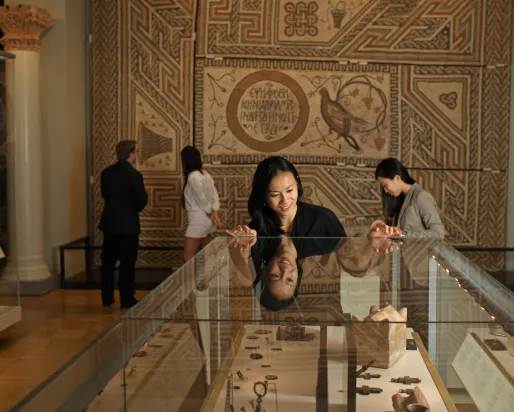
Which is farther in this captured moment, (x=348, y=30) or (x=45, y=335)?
(x=348, y=30)

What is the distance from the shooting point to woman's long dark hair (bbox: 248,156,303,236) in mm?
3658

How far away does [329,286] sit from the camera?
2.31 metres

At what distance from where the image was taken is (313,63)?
890cm

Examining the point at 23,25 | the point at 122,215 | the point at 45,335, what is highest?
the point at 23,25

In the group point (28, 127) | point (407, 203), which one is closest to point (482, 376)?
point (407, 203)

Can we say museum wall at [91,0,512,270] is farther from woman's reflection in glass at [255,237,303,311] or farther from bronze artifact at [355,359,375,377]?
bronze artifact at [355,359,375,377]

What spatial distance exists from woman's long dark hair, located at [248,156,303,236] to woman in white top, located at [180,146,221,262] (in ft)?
12.0

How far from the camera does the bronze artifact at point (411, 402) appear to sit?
174 cm

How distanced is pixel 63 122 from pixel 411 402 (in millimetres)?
7220

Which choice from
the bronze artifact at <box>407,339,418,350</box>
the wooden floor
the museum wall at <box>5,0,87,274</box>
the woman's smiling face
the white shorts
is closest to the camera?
the bronze artifact at <box>407,339,418,350</box>

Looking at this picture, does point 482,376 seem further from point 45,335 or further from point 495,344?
point 45,335

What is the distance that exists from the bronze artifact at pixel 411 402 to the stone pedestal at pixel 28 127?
670 cm

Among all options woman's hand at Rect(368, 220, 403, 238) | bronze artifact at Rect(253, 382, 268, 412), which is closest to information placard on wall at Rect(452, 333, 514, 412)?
bronze artifact at Rect(253, 382, 268, 412)

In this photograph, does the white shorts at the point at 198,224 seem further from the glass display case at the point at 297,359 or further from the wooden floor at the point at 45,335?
the glass display case at the point at 297,359
